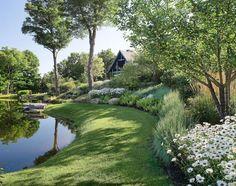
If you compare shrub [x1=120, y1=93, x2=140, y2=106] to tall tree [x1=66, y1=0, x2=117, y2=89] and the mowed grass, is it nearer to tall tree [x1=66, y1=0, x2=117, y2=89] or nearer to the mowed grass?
the mowed grass

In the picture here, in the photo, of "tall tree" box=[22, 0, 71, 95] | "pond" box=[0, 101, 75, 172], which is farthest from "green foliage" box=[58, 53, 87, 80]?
"pond" box=[0, 101, 75, 172]

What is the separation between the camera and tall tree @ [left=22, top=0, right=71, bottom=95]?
32.8 metres

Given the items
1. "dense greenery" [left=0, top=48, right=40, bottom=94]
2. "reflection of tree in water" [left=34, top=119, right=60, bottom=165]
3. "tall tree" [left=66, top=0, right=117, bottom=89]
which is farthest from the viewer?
"dense greenery" [left=0, top=48, right=40, bottom=94]

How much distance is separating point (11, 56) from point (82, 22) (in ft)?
80.5

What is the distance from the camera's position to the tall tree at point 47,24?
3284 cm

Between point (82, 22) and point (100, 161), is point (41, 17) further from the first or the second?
point (100, 161)

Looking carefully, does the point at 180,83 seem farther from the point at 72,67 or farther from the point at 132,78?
the point at 72,67

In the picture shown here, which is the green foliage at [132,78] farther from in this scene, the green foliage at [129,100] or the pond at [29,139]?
the pond at [29,139]

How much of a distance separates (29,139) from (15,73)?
124 ft

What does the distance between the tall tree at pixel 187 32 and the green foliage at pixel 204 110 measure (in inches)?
29.5

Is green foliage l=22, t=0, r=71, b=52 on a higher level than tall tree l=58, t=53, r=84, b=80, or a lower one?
higher

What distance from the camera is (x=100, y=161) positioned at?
294 inches

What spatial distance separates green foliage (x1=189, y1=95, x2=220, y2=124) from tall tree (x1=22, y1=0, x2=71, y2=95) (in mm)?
24755

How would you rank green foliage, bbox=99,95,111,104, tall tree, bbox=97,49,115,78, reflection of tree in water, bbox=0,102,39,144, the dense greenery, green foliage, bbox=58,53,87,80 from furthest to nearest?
tall tree, bbox=97,49,115,78 < green foliage, bbox=58,53,87,80 < the dense greenery < green foliage, bbox=99,95,111,104 < reflection of tree in water, bbox=0,102,39,144
